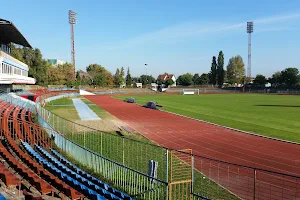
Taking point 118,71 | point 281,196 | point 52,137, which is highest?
point 118,71

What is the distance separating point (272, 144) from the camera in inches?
730

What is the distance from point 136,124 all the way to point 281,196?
17.2m

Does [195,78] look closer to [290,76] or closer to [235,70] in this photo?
[235,70]

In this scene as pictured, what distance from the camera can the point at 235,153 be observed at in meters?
16.4

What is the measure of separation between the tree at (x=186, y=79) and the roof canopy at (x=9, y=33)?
391ft

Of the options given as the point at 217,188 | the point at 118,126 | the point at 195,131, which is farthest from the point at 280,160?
the point at 118,126

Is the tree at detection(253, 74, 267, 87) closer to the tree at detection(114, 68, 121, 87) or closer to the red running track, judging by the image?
the tree at detection(114, 68, 121, 87)

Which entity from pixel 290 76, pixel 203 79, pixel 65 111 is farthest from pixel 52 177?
pixel 203 79

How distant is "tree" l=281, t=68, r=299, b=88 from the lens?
388ft

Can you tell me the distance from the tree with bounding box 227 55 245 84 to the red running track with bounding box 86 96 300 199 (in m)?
117

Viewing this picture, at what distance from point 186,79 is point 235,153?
5714 inches

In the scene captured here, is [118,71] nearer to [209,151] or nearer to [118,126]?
[118,126]

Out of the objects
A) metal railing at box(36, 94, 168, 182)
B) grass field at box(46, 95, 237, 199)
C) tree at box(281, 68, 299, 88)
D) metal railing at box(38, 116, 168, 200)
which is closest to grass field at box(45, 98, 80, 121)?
metal railing at box(36, 94, 168, 182)

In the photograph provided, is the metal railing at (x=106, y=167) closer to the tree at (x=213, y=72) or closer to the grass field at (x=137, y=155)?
the grass field at (x=137, y=155)
